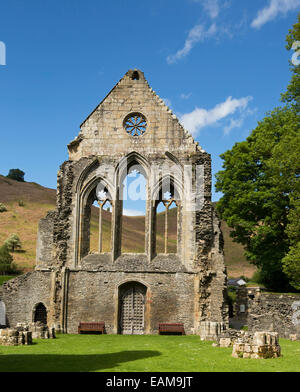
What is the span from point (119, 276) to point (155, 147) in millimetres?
6345

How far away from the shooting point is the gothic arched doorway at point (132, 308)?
21.7 metres

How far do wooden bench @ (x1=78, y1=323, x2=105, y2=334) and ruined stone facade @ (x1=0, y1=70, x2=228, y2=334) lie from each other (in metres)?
0.26

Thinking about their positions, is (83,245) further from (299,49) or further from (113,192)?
(299,49)

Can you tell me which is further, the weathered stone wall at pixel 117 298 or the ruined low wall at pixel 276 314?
the weathered stone wall at pixel 117 298

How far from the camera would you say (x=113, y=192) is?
75.2 ft

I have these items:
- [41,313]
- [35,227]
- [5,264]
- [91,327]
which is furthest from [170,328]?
[35,227]

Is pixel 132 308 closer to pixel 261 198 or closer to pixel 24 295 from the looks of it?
pixel 24 295

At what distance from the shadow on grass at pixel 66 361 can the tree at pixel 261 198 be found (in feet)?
40.8

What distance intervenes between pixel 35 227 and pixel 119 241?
136ft

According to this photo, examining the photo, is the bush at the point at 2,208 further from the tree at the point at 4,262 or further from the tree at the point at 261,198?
the tree at the point at 261,198

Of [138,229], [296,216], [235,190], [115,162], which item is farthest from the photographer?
[138,229]

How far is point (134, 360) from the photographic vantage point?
457 inches

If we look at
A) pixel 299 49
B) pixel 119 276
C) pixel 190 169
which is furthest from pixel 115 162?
pixel 299 49

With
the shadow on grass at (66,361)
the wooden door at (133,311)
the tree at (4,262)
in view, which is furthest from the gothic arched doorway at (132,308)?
the tree at (4,262)
